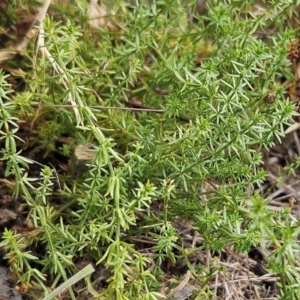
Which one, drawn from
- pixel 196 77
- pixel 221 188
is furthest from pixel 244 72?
pixel 221 188

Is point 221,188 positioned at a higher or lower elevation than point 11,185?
higher

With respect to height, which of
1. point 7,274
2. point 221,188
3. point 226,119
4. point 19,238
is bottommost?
point 7,274

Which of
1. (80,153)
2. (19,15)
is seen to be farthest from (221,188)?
(19,15)

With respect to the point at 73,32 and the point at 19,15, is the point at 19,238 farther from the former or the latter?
the point at 19,15

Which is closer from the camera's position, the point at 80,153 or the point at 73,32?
the point at 73,32

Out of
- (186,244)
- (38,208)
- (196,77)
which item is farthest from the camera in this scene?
(186,244)

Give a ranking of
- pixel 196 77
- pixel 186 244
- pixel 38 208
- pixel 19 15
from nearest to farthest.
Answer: pixel 38 208 → pixel 196 77 → pixel 186 244 → pixel 19 15

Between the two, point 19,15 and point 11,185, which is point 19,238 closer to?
point 11,185
